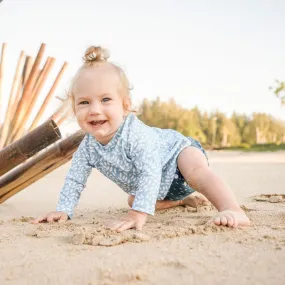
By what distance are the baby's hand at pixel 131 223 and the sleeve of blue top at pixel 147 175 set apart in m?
0.04

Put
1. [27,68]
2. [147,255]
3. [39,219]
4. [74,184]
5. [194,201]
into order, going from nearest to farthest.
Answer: [147,255], [39,219], [74,184], [194,201], [27,68]

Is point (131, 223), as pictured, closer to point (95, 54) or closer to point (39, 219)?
point (39, 219)

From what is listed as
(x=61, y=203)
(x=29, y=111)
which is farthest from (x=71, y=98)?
(x=29, y=111)

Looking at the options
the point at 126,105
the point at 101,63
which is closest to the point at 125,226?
the point at 126,105

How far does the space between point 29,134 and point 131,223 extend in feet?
3.98

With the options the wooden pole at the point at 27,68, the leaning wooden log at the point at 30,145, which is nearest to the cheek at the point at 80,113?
the leaning wooden log at the point at 30,145

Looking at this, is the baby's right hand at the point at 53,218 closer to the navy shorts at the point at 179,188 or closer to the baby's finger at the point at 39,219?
the baby's finger at the point at 39,219

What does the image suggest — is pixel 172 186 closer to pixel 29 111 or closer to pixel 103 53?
pixel 103 53

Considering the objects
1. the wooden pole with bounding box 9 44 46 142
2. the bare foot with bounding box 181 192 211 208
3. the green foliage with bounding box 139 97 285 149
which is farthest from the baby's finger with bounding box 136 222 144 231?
the green foliage with bounding box 139 97 285 149

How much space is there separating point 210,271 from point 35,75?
3347mm

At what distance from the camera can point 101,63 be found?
2502 millimetres

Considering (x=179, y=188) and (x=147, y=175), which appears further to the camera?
(x=179, y=188)

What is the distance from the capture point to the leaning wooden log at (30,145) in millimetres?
2848

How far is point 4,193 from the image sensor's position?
3.36 m
